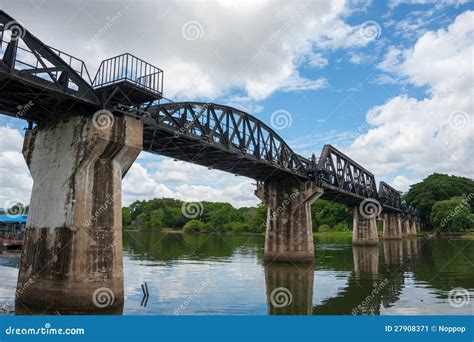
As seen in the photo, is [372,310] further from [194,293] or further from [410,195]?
[410,195]

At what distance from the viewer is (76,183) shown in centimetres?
2086

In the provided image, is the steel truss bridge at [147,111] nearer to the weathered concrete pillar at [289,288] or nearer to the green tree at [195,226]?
the weathered concrete pillar at [289,288]

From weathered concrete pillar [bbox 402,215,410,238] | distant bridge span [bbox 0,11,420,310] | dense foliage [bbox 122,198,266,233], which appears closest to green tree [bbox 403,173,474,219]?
weathered concrete pillar [bbox 402,215,410,238]

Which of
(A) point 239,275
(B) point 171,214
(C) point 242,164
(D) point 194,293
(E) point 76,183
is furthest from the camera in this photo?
(B) point 171,214

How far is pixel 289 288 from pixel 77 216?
15.9 metres

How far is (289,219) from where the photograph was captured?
49000 millimetres

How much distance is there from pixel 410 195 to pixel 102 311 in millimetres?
156546

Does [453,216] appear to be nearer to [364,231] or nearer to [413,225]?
[413,225]

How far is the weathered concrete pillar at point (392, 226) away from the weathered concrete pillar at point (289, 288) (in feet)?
263

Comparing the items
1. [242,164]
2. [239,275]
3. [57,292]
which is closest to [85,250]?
[57,292]

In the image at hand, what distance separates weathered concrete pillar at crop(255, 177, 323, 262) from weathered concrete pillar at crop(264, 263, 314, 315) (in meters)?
2.97

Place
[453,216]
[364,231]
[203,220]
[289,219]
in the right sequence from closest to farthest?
[289,219], [364,231], [453,216], [203,220]

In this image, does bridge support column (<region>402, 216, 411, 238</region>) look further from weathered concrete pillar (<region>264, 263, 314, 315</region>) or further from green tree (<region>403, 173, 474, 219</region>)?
weathered concrete pillar (<region>264, 263, 314, 315</region>)

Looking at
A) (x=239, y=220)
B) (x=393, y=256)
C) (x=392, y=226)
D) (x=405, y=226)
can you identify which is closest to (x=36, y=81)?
(x=393, y=256)
